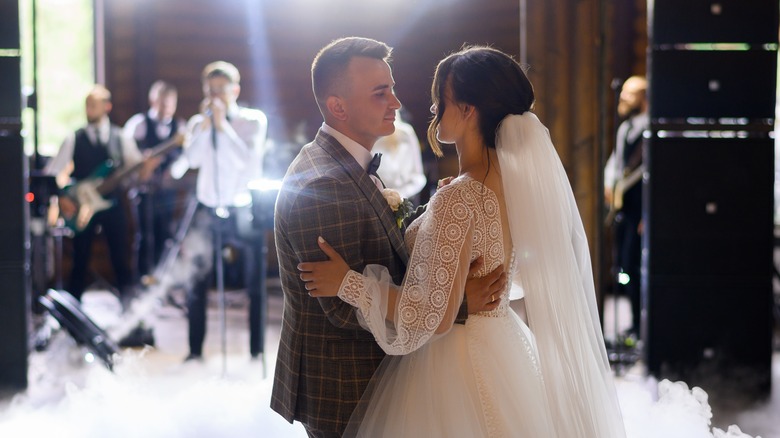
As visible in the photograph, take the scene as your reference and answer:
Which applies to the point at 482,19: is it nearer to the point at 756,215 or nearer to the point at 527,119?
the point at 756,215

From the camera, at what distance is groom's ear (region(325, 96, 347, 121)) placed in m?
2.45

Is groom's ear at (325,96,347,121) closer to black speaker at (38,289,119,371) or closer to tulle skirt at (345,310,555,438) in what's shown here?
tulle skirt at (345,310,555,438)

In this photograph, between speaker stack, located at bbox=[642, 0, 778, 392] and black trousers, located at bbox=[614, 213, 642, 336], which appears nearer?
speaker stack, located at bbox=[642, 0, 778, 392]

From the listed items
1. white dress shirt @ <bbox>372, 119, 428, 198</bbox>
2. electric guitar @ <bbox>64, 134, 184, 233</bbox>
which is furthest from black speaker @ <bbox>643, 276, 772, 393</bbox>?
electric guitar @ <bbox>64, 134, 184, 233</bbox>

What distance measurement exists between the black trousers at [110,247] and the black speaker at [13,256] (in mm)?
2293

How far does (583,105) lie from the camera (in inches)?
178

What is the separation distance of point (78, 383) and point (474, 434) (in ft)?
11.2

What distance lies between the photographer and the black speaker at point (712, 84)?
15.1ft

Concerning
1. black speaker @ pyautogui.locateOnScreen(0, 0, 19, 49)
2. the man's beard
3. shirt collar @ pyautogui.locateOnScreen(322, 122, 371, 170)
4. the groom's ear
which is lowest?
shirt collar @ pyautogui.locateOnScreen(322, 122, 371, 170)

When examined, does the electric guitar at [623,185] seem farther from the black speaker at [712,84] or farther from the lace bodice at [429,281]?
the lace bodice at [429,281]

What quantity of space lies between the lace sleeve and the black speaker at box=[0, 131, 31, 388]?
2776mm

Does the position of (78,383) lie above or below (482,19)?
below

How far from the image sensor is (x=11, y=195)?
446 cm

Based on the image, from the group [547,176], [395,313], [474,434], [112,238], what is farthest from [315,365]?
[112,238]
